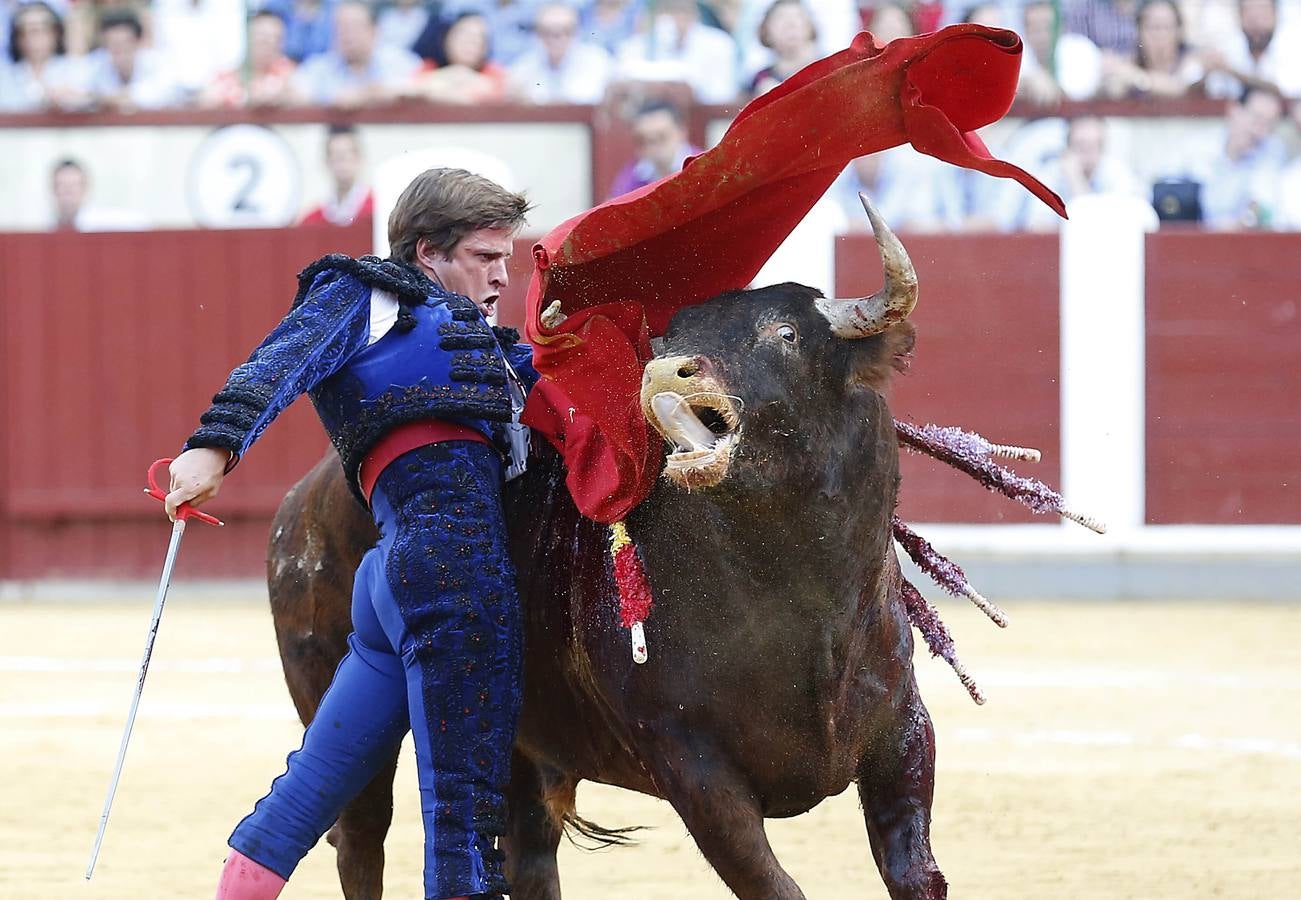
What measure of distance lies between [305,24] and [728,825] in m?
8.23

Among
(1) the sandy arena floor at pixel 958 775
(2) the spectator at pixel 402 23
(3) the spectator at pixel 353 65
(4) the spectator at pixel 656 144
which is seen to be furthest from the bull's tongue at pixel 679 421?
(2) the spectator at pixel 402 23

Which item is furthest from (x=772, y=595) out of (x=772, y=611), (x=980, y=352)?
(x=980, y=352)

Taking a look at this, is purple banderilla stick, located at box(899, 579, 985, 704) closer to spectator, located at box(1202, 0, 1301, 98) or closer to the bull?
the bull

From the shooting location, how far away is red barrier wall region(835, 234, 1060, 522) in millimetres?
8609

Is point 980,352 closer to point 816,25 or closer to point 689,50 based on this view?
point 816,25

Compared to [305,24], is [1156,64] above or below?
below

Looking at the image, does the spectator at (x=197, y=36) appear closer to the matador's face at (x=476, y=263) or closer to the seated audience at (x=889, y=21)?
the seated audience at (x=889, y=21)

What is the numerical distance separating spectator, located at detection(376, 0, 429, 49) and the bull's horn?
7579 mm

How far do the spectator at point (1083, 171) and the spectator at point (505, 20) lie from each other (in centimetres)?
260

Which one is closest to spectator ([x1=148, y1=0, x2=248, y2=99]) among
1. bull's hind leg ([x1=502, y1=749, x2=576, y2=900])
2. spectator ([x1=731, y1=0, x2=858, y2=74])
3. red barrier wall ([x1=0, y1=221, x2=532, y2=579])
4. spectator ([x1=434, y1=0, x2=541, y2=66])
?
spectator ([x1=434, y1=0, x2=541, y2=66])

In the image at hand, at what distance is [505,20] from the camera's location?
9.90 m

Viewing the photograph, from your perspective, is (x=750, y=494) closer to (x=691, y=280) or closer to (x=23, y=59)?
(x=691, y=280)

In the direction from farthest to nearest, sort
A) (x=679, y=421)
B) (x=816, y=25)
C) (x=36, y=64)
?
(x=36, y=64)
(x=816, y=25)
(x=679, y=421)

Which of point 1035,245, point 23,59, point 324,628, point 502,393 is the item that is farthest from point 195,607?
point 502,393
